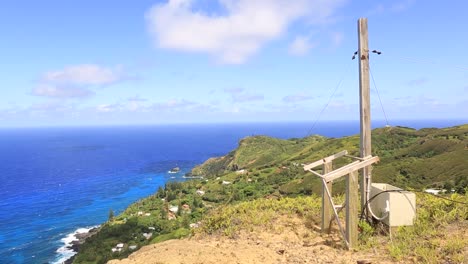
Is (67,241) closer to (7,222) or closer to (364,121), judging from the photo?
(7,222)

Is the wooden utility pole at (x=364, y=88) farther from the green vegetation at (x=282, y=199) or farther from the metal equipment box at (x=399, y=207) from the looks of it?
the green vegetation at (x=282, y=199)

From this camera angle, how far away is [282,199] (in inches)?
561

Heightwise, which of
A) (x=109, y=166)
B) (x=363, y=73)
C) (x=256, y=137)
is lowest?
(x=109, y=166)

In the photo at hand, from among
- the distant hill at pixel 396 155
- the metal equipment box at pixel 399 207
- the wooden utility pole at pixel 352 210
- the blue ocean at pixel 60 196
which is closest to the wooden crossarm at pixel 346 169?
the wooden utility pole at pixel 352 210

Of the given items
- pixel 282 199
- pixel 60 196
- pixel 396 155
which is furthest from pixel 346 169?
pixel 60 196

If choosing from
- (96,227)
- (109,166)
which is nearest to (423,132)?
(96,227)

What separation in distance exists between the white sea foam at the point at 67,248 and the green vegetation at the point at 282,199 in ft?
9.57

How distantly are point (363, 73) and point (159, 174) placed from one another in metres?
126

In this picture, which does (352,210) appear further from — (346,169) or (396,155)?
(396,155)

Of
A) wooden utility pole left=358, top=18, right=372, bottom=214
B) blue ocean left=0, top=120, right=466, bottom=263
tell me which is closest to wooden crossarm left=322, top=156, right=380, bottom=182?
wooden utility pole left=358, top=18, right=372, bottom=214

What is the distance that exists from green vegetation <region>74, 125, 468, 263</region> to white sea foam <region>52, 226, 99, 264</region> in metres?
2.92

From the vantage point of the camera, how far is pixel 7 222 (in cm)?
6988

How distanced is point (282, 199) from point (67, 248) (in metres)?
50.2

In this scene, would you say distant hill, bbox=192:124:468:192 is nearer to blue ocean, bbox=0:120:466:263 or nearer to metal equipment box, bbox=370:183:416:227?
blue ocean, bbox=0:120:466:263
